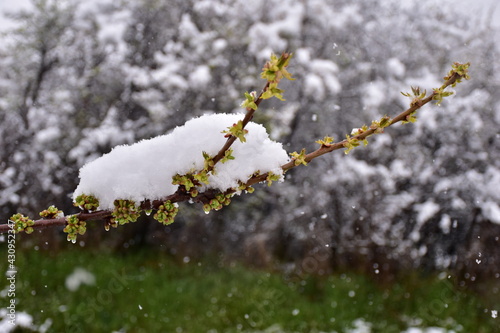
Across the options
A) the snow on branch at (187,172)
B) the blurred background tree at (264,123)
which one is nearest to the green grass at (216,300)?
the blurred background tree at (264,123)

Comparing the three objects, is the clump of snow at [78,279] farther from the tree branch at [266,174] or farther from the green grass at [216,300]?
the tree branch at [266,174]

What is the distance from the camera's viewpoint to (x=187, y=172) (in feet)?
3.15

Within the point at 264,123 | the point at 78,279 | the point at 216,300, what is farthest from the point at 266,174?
the point at 264,123

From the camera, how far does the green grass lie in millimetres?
4227

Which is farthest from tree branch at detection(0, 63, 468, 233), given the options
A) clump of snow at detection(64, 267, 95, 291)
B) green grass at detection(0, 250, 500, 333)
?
clump of snow at detection(64, 267, 95, 291)

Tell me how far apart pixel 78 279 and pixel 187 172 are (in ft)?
14.9

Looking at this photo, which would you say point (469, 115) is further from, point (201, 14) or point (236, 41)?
point (201, 14)

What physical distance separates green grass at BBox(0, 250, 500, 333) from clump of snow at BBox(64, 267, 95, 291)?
0.06 meters

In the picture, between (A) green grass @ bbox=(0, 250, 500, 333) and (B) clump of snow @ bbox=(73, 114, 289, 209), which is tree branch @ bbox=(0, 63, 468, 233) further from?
(A) green grass @ bbox=(0, 250, 500, 333)

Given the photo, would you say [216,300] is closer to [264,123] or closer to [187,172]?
[264,123]

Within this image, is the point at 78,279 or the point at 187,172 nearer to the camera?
the point at 187,172

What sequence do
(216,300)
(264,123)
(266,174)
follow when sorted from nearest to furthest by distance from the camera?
(266,174)
(216,300)
(264,123)

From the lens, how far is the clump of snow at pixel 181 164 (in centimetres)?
97

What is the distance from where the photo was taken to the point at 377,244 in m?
6.14
